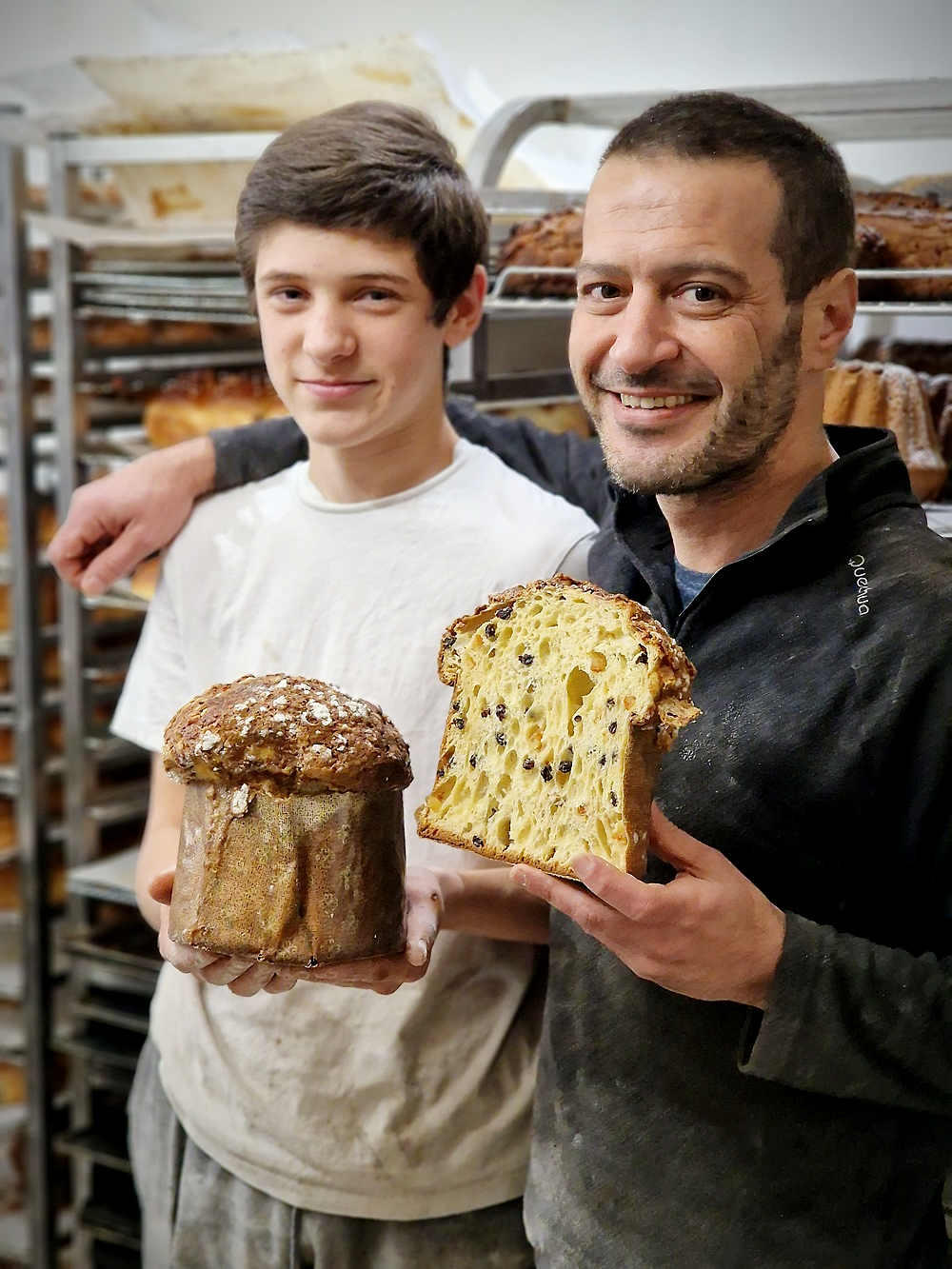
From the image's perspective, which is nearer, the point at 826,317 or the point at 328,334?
the point at 826,317

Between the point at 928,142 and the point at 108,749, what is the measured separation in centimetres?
214

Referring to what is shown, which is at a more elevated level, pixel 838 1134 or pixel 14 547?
pixel 14 547

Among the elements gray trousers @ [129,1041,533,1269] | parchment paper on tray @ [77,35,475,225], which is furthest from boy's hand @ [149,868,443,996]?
parchment paper on tray @ [77,35,475,225]

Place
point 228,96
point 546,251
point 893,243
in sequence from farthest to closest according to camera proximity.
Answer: point 228,96 < point 546,251 < point 893,243

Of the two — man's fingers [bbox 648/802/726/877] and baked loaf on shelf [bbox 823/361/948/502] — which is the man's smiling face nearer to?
man's fingers [bbox 648/802/726/877]

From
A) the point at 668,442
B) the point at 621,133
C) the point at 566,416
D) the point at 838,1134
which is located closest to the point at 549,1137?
the point at 838,1134

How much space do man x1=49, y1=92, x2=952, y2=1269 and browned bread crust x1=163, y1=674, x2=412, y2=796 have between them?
8.3 inches

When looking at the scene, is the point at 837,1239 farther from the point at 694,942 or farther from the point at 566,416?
the point at 566,416

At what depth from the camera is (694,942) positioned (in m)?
1.12

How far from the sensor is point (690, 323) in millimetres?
1214

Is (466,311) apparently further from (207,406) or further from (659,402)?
(207,406)

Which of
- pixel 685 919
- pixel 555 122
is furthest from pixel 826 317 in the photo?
pixel 555 122

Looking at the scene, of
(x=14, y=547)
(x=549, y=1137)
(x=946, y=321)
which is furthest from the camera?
(x=14, y=547)

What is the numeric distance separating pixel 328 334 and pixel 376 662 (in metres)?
0.37
